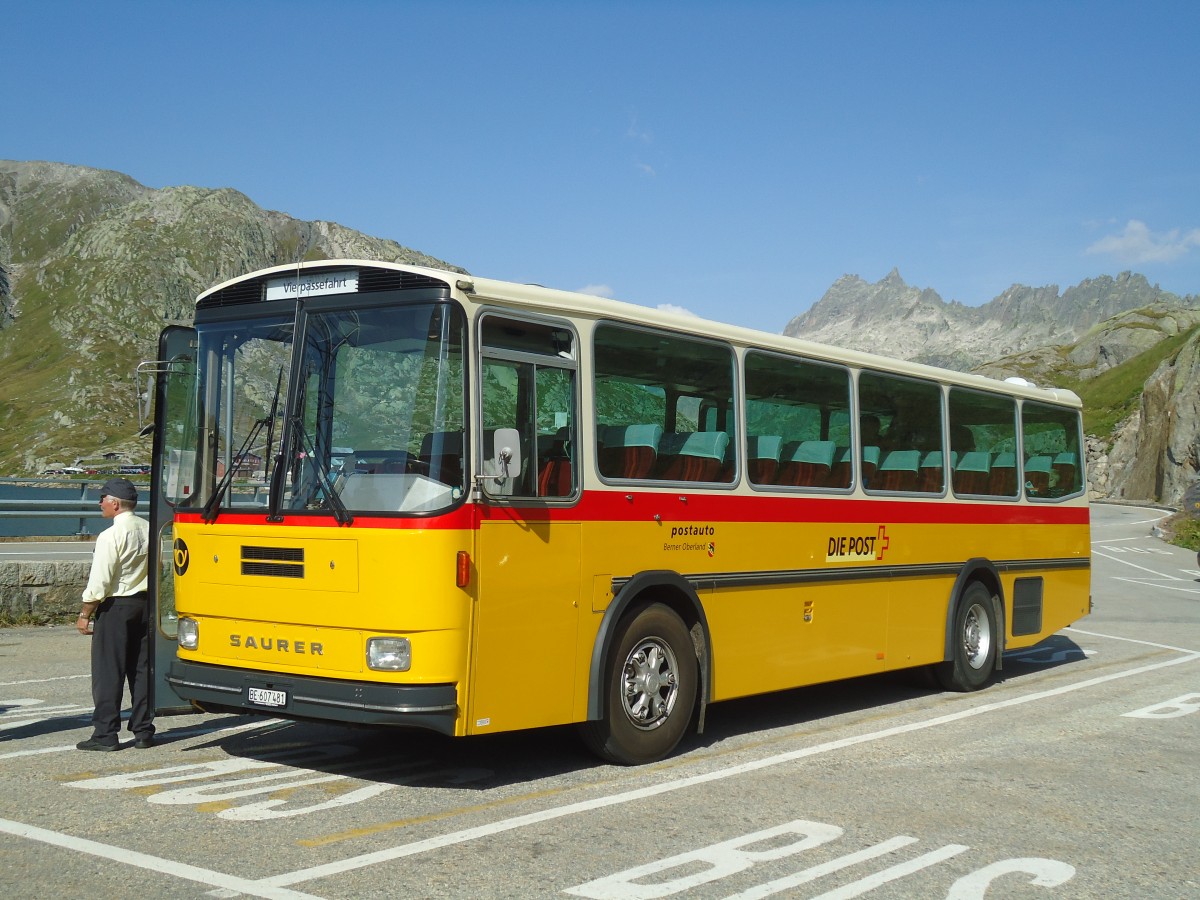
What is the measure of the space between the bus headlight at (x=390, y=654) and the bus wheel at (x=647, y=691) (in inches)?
55.2

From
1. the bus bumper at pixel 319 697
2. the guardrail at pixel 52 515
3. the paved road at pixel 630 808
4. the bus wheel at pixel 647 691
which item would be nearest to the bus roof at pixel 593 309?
the bus wheel at pixel 647 691

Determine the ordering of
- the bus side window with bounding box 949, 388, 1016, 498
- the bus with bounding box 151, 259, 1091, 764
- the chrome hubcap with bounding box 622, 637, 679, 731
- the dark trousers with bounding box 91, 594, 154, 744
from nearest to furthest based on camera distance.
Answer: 1. the bus with bounding box 151, 259, 1091, 764
2. the chrome hubcap with bounding box 622, 637, 679, 731
3. the dark trousers with bounding box 91, 594, 154, 744
4. the bus side window with bounding box 949, 388, 1016, 498

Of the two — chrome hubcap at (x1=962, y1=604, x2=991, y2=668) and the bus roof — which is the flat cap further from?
chrome hubcap at (x1=962, y1=604, x2=991, y2=668)

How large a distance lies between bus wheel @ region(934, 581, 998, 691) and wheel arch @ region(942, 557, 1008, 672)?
1.9 inches

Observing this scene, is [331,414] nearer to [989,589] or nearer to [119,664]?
[119,664]

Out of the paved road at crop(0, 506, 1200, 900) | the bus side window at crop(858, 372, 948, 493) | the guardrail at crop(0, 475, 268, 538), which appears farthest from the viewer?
the guardrail at crop(0, 475, 268, 538)

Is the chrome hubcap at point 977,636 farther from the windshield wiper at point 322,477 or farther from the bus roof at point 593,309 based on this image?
the windshield wiper at point 322,477

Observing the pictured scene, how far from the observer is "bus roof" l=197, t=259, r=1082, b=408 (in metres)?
7.10

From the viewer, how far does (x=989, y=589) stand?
12328 mm

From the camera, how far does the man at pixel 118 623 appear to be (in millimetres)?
8031

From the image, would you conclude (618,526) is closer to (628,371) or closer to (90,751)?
(628,371)

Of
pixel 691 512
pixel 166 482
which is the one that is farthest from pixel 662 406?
pixel 166 482

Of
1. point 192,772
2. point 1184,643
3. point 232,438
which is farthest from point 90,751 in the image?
point 1184,643

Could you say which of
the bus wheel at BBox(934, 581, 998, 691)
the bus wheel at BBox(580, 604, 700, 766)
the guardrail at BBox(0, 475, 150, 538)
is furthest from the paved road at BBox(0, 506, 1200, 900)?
the guardrail at BBox(0, 475, 150, 538)
